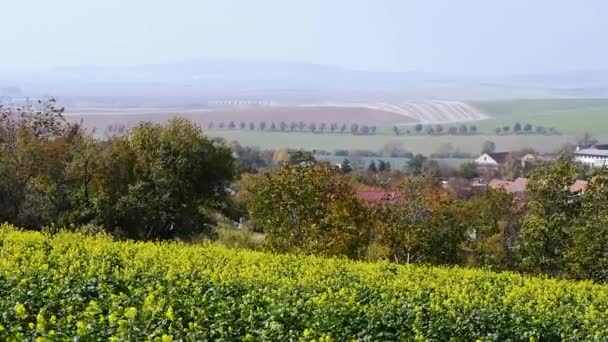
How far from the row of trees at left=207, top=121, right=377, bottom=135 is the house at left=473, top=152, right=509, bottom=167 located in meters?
45.5

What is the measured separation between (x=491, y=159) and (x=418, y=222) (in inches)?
3060

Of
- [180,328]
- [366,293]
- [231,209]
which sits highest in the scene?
[180,328]

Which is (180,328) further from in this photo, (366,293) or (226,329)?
(366,293)

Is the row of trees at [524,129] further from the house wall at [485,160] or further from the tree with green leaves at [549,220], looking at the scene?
the tree with green leaves at [549,220]

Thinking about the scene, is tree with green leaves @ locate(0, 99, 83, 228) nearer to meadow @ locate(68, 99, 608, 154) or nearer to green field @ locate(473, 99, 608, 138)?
meadow @ locate(68, 99, 608, 154)

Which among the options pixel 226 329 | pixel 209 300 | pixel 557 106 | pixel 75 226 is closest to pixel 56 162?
pixel 75 226

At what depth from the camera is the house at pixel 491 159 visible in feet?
321

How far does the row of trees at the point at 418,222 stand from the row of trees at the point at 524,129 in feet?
418

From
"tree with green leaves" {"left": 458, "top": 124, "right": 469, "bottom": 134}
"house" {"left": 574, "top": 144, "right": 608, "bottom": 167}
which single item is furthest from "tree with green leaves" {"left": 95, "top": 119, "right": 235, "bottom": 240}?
"tree with green leaves" {"left": 458, "top": 124, "right": 469, "bottom": 134}

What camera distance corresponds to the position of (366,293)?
12531mm

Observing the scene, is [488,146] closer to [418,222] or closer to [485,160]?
[485,160]

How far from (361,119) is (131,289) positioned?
14728 centimetres

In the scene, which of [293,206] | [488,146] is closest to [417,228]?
[293,206]

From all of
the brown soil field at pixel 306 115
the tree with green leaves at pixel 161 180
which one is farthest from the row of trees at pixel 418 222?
the brown soil field at pixel 306 115
